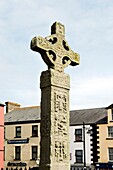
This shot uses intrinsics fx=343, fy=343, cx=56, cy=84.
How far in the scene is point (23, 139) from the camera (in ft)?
125

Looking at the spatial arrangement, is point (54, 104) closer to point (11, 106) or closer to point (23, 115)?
Answer: point (23, 115)

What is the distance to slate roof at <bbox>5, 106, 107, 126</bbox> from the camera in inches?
1436

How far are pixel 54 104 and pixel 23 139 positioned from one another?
30.7 meters

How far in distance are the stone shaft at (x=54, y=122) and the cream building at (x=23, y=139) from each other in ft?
92.9

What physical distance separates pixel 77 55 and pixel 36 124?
28.7m

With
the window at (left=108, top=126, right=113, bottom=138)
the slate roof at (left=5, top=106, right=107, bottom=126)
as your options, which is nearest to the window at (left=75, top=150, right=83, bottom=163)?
the slate roof at (left=5, top=106, right=107, bottom=126)

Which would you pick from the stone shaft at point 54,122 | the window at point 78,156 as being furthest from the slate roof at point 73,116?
the stone shaft at point 54,122

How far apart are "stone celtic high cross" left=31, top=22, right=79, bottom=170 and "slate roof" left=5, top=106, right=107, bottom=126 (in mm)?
27137

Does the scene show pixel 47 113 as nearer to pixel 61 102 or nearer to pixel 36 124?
pixel 61 102

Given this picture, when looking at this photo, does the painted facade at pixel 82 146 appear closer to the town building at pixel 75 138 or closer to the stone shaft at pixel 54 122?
the town building at pixel 75 138

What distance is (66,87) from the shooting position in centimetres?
866

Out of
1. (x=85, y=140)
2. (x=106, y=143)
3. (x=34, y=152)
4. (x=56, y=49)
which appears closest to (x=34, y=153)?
(x=34, y=152)

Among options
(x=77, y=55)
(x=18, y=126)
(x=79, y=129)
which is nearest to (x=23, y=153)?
(x=18, y=126)

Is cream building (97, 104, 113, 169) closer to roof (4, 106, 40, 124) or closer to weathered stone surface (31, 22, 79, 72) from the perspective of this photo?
roof (4, 106, 40, 124)
